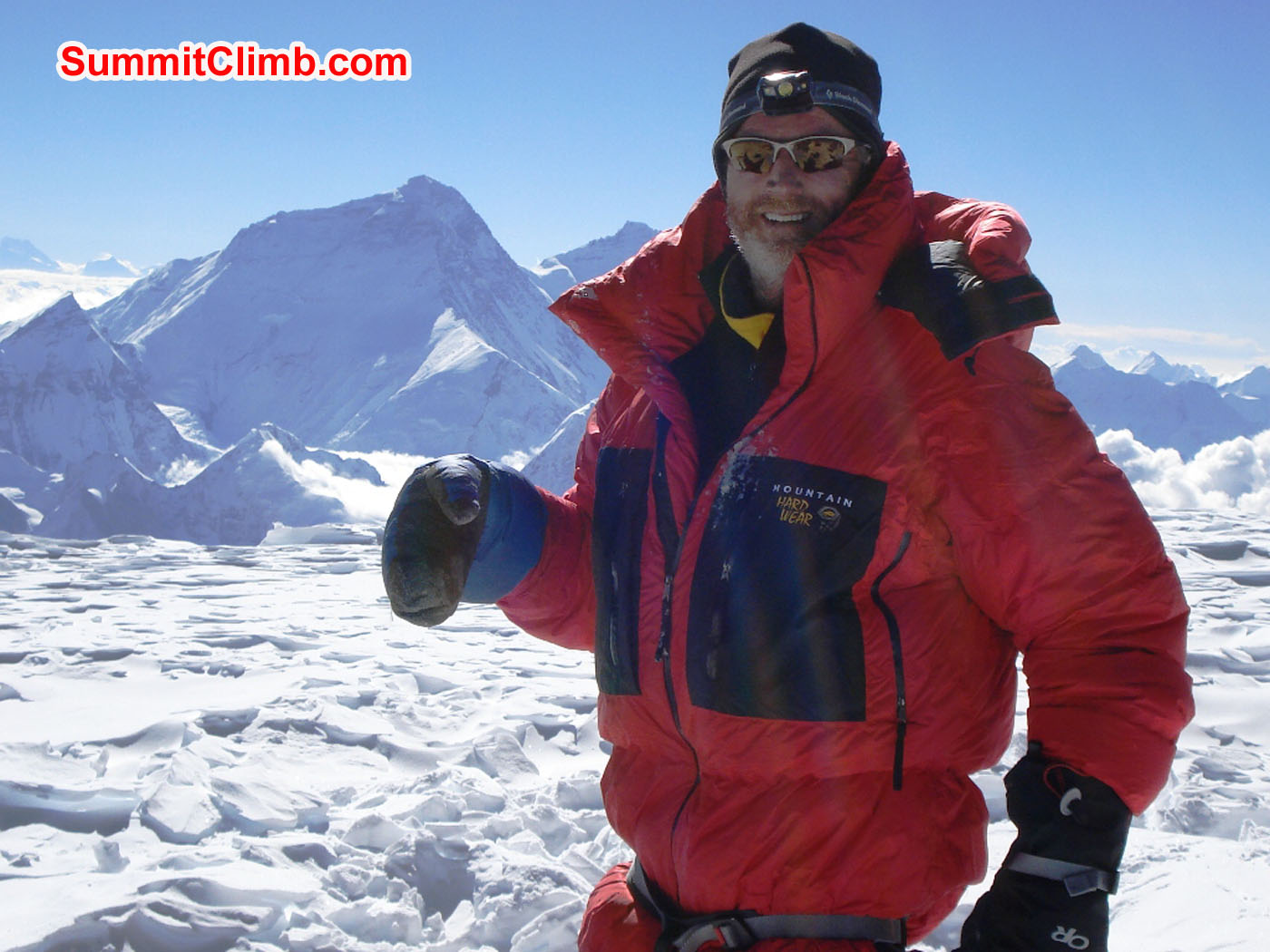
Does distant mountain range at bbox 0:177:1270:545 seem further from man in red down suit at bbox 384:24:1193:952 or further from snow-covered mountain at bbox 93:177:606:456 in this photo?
man in red down suit at bbox 384:24:1193:952

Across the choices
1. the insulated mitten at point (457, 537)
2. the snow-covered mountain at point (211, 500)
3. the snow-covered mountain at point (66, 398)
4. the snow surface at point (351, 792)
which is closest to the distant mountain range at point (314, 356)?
the snow-covered mountain at point (66, 398)

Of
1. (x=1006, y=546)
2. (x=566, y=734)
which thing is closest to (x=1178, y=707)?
(x=1006, y=546)

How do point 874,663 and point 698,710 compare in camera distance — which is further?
point 698,710

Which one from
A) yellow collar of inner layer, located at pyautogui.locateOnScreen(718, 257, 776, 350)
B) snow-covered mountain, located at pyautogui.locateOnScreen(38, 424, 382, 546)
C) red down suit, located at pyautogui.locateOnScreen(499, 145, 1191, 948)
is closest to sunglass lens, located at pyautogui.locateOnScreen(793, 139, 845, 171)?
red down suit, located at pyautogui.locateOnScreen(499, 145, 1191, 948)

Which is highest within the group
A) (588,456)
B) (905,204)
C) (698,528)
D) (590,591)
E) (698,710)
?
(905,204)

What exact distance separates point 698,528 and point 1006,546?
548 millimetres

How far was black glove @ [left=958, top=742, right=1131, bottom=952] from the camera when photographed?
1346 millimetres

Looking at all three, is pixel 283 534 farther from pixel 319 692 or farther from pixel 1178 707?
pixel 1178 707

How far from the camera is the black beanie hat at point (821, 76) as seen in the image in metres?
1.88

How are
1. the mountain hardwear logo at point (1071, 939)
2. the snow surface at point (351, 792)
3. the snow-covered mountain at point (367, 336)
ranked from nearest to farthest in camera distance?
the mountain hardwear logo at point (1071, 939), the snow surface at point (351, 792), the snow-covered mountain at point (367, 336)

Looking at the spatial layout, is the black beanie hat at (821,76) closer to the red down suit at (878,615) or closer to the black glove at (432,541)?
the red down suit at (878,615)

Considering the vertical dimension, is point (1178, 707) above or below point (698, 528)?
below

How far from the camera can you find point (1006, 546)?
1417 mm

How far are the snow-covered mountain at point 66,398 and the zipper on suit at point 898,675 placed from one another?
155 metres
